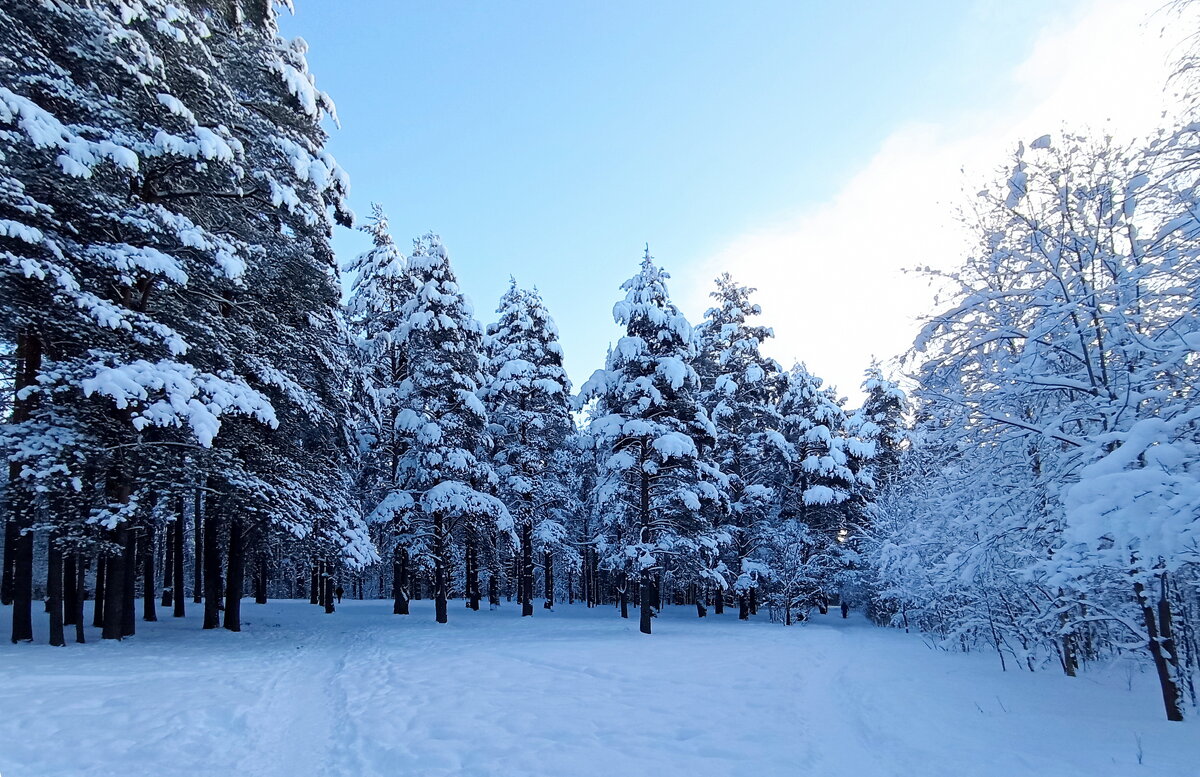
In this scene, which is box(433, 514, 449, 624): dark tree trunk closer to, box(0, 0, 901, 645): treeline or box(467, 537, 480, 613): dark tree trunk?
box(0, 0, 901, 645): treeline

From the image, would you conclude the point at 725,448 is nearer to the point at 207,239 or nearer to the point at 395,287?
the point at 395,287

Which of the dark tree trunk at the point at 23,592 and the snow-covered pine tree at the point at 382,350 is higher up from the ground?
the snow-covered pine tree at the point at 382,350

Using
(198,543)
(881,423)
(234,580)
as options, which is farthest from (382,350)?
(881,423)

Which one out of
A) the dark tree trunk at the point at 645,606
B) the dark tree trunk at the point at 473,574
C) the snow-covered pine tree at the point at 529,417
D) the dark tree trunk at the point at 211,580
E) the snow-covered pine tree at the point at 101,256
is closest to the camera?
the snow-covered pine tree at the point at 101,256

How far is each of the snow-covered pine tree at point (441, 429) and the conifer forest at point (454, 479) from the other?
25cm

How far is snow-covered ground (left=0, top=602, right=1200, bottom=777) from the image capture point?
6.52 meters

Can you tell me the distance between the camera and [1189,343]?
5.58 meters

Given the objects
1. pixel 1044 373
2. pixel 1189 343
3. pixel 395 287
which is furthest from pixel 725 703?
pixel 395 287

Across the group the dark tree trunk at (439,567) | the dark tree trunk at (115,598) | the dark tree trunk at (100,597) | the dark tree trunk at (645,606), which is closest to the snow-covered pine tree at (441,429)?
the dark tree trunk at (439,567)

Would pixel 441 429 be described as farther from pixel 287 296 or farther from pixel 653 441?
pixel 287 296

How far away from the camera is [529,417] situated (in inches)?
1051

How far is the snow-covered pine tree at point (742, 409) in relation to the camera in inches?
1121

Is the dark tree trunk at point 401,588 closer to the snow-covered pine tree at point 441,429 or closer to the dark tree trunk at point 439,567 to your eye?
the snow-covered pine tree at point 441,429

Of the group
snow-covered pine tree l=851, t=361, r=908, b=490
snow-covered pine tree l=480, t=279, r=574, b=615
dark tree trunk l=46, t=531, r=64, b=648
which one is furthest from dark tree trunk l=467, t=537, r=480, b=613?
snow-covered pine tree l=851, t=361, r=908, b=490
